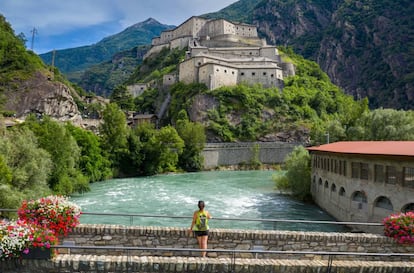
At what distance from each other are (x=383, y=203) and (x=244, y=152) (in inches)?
2476

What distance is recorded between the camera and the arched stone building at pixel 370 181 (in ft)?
58.6

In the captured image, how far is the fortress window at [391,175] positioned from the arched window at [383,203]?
1207mm

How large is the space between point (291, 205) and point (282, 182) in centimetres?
611

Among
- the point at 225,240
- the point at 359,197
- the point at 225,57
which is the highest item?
the point at 225,57

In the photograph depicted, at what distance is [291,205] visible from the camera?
1320 inches

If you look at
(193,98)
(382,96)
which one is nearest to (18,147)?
(193,98)

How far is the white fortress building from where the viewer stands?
98.9m

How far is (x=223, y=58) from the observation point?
109688 millimetres

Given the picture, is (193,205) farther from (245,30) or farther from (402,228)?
(245,30)

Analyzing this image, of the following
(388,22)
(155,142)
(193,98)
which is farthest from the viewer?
(388,22)

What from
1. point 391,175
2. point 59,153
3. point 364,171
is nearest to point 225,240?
point 391,175

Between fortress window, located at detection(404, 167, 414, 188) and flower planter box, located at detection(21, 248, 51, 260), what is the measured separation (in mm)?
16560

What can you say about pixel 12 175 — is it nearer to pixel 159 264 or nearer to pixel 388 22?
pixel 159 264

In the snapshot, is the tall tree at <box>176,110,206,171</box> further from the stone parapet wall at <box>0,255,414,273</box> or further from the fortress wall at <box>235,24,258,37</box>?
the fortress wall at <box>235,24,258,37</box>
